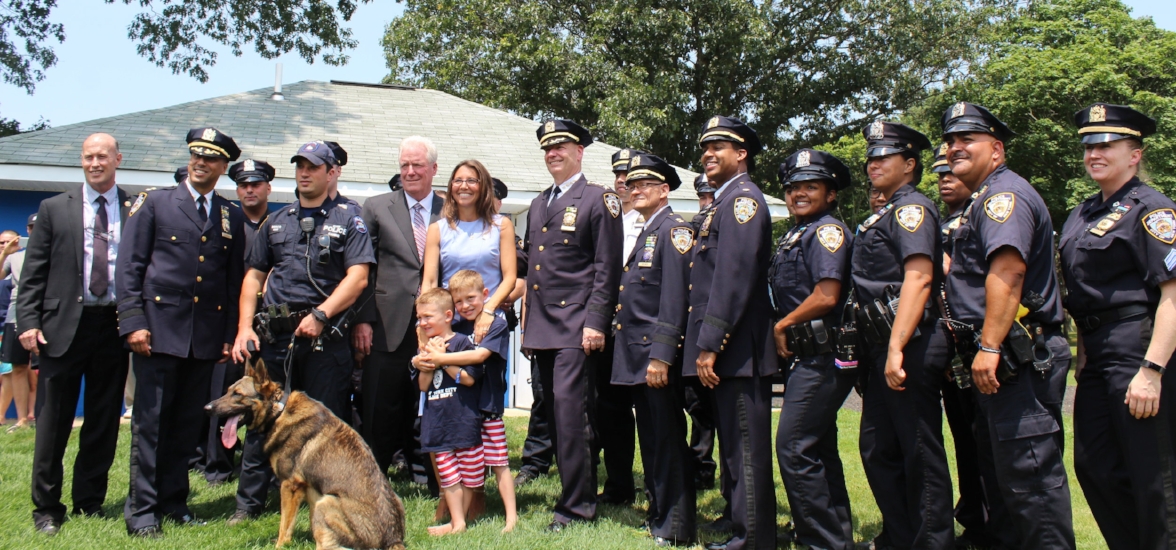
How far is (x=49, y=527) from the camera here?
483cm

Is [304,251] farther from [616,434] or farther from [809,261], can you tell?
[809,261]

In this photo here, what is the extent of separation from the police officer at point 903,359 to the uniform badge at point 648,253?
113cm

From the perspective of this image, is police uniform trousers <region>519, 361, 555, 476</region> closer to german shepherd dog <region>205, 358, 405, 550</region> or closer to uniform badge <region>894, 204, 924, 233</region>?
german shepherd dog <region>205, 358, 405, 550</region>

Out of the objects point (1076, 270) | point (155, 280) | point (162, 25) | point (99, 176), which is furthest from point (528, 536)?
point (162, 25)

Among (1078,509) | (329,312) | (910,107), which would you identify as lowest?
(1078,509)

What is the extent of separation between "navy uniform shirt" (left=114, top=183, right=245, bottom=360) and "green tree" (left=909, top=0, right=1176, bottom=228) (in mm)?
18087

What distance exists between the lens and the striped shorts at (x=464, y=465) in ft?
16.1

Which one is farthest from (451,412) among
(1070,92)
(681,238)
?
(1070,92)

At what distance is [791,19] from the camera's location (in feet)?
79.6

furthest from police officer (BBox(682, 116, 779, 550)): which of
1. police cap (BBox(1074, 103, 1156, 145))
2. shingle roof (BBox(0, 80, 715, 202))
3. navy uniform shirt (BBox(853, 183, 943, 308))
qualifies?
shingle roof (BBox(0, 80, 715, 202))

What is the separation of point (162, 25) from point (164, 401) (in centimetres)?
1602

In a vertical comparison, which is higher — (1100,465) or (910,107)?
(910,107)

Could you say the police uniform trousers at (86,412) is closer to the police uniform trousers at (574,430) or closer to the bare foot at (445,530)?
the bare foot at (445,530)

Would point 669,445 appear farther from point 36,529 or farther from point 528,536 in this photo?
point 36,529
